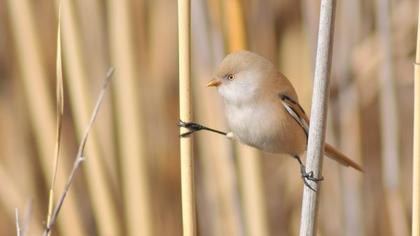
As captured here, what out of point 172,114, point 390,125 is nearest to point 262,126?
point 390,125

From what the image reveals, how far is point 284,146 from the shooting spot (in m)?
1.30

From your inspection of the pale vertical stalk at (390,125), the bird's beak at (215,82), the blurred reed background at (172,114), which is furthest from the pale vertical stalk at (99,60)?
the pale vertical stalk at (390,125)

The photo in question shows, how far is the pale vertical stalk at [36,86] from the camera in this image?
1.43 metres

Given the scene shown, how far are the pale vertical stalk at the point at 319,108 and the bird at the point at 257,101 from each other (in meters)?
0.25

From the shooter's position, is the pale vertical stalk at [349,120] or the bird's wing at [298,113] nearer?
the bird's wing at [298,113]

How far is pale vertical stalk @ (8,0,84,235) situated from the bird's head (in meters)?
0.40

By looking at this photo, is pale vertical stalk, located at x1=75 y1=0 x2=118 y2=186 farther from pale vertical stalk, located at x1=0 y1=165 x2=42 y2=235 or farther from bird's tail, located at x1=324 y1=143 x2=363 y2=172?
bird's tail, located at x1=324 y1=143 x2=363 y2=172

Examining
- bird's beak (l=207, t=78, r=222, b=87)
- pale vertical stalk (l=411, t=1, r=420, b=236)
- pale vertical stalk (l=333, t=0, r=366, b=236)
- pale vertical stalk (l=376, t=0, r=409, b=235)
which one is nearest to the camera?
pale vertical stalk (l=411, t=1, r=420, b=236)

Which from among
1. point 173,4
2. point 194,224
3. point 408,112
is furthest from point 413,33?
point 194,224

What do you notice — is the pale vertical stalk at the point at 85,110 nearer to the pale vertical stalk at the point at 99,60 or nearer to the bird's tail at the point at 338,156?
the pale vertical stalk at the point at 99,60

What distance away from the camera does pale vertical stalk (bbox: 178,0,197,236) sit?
0.96 m

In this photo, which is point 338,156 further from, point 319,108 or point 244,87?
point 319,108

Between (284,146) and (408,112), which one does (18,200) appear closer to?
(284,146)

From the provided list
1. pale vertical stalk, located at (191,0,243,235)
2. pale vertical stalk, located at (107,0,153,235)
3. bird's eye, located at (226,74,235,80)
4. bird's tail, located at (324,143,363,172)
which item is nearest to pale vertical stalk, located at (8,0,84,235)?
pale vertical stalk, located at (107,0,153,235)
